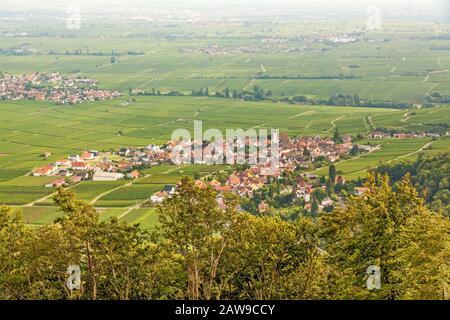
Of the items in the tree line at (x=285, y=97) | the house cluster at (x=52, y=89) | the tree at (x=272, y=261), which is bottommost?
the tree line at (x=285, y=97)

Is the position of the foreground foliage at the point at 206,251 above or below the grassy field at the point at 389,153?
above

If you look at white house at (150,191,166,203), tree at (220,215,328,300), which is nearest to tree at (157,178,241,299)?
tree at (220,215,328,300)

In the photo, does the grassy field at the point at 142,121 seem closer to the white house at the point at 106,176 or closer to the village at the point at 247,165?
the village at the point at 247,165

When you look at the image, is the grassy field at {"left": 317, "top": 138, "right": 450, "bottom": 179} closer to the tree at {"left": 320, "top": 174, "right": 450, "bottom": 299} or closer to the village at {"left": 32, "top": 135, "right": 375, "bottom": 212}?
the village at {"left": 32, "top": 135, "right": 375, "bottom": 212}

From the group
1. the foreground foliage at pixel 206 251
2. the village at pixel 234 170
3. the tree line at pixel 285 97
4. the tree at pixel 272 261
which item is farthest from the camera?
the tree line at pixel 285 97

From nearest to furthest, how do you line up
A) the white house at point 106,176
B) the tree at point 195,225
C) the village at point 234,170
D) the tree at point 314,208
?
the tree at point 195,225, the tree at point 314,208, the village at point 234,170, the white house at point 106,176

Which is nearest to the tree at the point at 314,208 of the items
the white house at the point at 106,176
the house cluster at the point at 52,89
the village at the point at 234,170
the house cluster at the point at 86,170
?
the village at the point at 234,170

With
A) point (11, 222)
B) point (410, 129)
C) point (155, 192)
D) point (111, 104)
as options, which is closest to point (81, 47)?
point (111, 104)
